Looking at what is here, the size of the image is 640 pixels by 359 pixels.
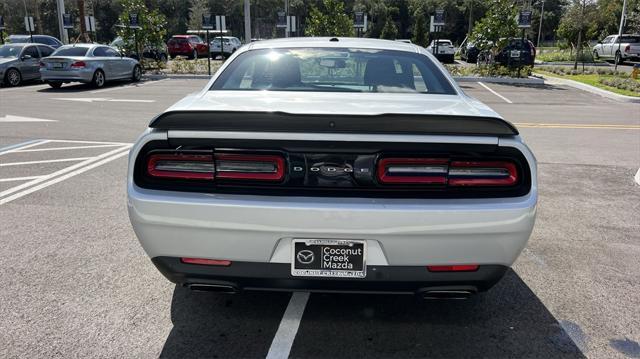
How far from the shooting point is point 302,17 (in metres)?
68.2

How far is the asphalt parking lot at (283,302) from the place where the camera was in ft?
9.67

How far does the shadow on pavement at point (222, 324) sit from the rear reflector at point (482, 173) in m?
1.37

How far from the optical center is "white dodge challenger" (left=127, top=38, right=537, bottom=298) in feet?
8.38

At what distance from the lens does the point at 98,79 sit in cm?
1769

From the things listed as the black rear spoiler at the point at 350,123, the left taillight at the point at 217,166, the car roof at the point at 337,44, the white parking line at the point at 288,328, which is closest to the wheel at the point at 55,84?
the car roof at the point at 337,44

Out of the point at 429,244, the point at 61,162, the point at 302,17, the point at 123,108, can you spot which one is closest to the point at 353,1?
the point at 302,17

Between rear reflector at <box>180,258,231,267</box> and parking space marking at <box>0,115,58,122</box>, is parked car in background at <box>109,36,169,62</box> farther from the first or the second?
rear reflector at <box>180,258,231,267</box>

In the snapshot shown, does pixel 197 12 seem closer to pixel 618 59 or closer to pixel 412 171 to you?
pixel 618 59

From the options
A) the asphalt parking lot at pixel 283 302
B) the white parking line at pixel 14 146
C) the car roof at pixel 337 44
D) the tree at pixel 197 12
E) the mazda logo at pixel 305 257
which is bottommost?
the white parking line at pixel 14 146

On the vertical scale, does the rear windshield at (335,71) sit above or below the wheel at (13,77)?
above

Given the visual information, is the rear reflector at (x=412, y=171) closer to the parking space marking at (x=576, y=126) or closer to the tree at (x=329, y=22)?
the parking space marking at (x=576, y=126)

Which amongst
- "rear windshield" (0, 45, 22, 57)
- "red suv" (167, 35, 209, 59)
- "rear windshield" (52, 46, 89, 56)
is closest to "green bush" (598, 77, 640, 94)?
"rear windshield" (52, 46, 89, 56)

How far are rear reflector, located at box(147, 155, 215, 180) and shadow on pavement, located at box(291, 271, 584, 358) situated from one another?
3.54 ft

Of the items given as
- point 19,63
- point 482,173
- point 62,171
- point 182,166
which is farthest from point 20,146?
point 19,63
